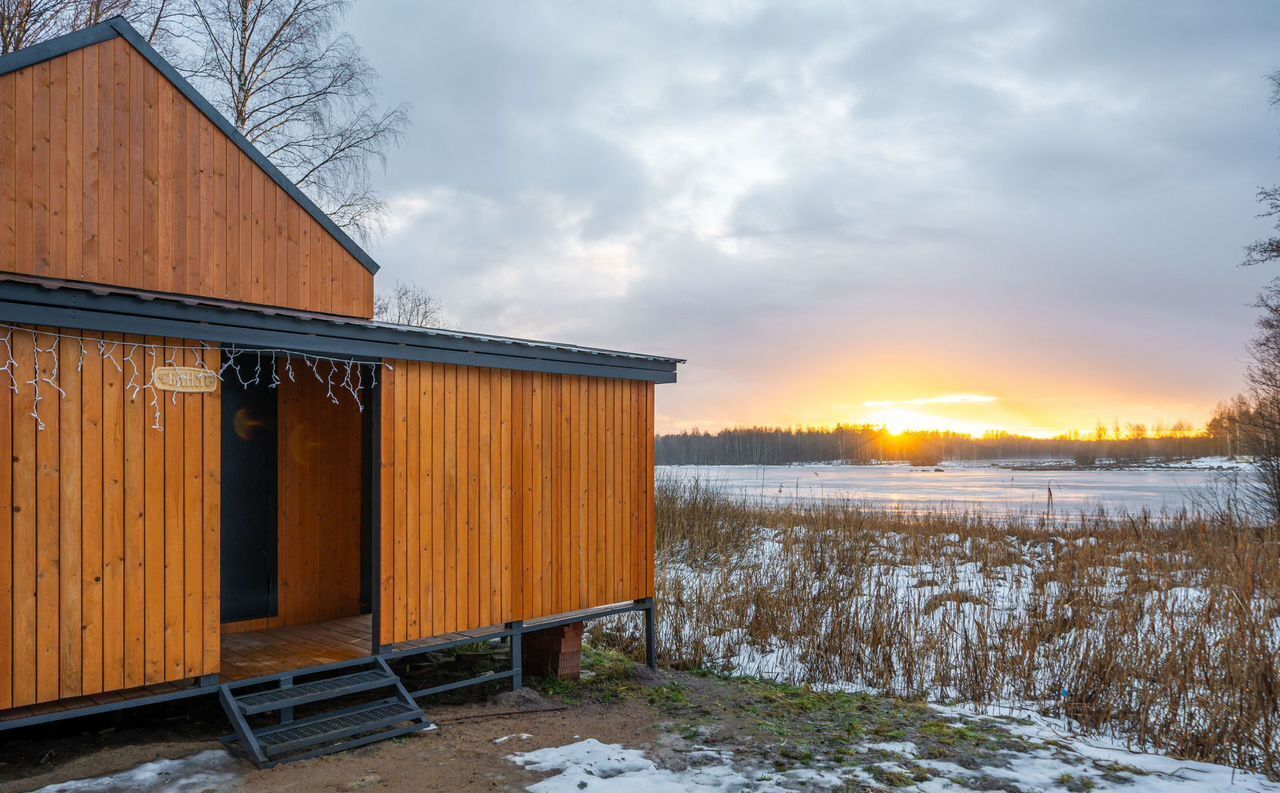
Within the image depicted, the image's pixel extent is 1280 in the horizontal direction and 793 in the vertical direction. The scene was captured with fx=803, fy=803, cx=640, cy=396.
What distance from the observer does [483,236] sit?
17016 millimetres

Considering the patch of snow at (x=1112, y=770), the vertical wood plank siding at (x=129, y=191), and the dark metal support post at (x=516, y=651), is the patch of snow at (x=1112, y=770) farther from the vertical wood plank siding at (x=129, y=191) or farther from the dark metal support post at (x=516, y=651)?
the vertical wood plank siding at (x=129, y=191)

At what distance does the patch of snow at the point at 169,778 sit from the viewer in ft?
13.3

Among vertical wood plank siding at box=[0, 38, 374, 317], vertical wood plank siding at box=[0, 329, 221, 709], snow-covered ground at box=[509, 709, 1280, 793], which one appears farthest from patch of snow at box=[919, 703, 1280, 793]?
vertical wood plank siding at box=[0, 38, 374, 317]

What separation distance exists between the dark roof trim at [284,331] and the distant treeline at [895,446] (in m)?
45.3

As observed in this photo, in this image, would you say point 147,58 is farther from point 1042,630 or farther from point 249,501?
point 1042,630

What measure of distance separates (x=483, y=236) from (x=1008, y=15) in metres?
10.4

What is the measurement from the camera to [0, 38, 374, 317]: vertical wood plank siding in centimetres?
549

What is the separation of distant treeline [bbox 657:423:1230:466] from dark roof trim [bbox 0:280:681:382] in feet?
149

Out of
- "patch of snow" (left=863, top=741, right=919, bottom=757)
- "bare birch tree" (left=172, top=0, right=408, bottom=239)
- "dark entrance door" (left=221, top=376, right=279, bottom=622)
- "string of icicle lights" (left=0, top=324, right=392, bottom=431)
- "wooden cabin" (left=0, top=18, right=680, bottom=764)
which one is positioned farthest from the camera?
"bare birch tree" (left=172, top=0, right=408, bottom=239)

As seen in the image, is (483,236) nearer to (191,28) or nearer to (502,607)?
(191,28)

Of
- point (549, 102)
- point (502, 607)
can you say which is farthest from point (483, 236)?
point (502, 607)

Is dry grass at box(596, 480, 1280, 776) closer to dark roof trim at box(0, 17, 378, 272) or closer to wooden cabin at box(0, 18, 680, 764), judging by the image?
wooden cabin at box(0, 18, 680, 764)

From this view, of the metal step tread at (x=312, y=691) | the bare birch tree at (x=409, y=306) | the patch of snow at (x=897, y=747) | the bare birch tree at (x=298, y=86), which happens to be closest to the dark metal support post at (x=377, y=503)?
the metal step tread at (x=312, y=691)

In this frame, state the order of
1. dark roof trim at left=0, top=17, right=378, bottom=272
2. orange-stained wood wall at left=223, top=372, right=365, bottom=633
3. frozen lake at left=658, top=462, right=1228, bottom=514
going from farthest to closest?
frozen lake at left=658, top=462, right=1228, bottom=514 → orange-stained wood wall at left=223, top=372, right=365, bottom=633 → dark roof trim at left=0, top=17, right=378, bottom=272
